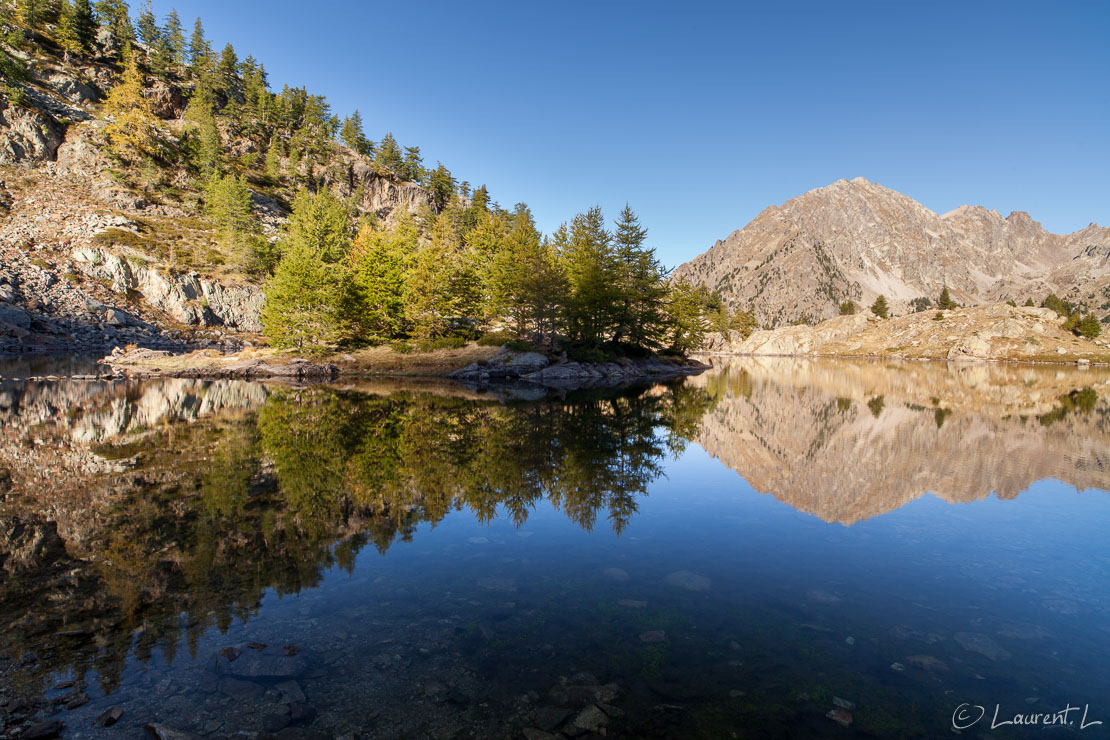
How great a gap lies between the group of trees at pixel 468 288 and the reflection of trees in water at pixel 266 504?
31.1m

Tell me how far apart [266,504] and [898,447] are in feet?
76.1

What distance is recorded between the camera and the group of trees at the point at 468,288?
176 feet

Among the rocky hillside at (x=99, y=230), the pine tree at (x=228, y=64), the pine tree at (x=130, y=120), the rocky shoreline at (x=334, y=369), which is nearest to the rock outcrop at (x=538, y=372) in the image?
the rocky shoreline at (x=334, y=369)

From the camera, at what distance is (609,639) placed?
693 centimetres

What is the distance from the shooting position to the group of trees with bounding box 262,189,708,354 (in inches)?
2112

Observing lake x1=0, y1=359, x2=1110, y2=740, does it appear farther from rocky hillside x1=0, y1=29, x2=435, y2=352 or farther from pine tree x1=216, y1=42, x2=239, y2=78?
pine tree x1=216, y1=42, x2=239, y2=78

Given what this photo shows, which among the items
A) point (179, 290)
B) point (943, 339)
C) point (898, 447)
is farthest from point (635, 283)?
point (943, 339)

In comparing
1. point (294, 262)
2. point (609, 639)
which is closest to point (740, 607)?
point (609, 639)

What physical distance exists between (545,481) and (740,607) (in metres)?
7.70

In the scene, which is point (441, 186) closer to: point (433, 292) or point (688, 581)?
point (433, 292)

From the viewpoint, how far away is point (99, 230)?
75.4 meters

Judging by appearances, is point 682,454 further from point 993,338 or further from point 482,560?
point 993,338

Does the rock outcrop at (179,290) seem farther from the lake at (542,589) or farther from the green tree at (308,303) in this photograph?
the lake at (542,589)

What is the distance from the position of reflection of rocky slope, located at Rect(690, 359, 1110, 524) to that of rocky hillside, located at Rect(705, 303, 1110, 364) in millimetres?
115188
